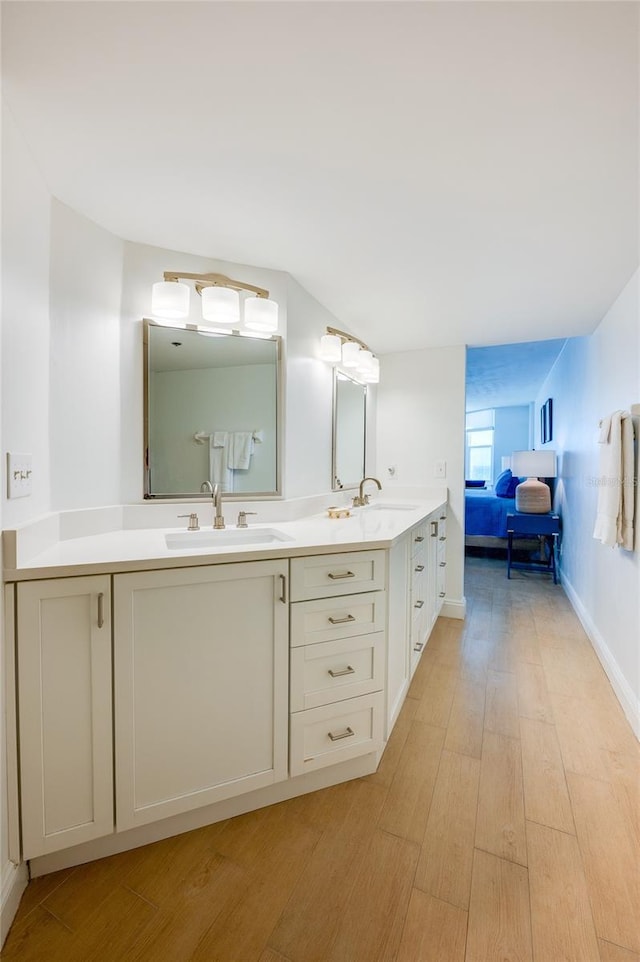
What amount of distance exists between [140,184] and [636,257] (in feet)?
6.99

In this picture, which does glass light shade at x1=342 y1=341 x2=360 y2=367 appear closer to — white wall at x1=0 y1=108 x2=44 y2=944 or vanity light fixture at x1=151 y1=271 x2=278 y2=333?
vanity light fixture at x1=151 y1=271 x2=278 y2=333

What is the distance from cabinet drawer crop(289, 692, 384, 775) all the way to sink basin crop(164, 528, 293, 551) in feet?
2.11

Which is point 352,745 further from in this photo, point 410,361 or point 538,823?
point 410,361

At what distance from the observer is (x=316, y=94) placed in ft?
3.58

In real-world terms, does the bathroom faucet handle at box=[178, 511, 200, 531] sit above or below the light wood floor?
above

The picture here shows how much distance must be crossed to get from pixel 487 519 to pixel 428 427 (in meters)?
2.44

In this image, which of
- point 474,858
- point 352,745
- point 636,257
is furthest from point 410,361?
point 474,858

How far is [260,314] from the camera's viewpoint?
1.98 m

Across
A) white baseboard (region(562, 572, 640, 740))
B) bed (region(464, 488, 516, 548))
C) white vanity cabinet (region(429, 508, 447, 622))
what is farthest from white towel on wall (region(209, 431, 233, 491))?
bed (region(464, 488, 516, 548))

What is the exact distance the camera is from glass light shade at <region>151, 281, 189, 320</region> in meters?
1.80

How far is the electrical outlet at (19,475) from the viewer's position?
3.89ft

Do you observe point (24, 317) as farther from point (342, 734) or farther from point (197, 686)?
point (342, 734)

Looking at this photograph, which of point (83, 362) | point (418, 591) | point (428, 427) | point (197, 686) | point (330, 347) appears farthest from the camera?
point (428, 427)

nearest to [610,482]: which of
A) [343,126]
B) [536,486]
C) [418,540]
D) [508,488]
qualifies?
[418,540]
